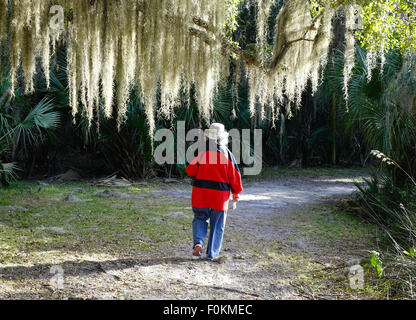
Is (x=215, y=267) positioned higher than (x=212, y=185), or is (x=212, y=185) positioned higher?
(x=212, y=185)

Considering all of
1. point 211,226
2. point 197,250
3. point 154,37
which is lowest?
point 197,250

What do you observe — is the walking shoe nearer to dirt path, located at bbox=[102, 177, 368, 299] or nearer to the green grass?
dirt path, located at bbox=[102, 177, 368, 299]

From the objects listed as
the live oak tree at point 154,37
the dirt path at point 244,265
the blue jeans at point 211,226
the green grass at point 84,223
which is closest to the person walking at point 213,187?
the blue jeans at point 211,226

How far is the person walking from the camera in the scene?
4637mm

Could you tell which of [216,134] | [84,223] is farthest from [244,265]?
[84,223]

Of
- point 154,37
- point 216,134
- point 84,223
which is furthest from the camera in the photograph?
point 84,223

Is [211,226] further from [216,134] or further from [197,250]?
[216,134]

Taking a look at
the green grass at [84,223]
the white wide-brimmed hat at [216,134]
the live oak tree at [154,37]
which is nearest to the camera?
the white wide-brimmed hat at [216,134]

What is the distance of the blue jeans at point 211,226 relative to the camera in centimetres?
465

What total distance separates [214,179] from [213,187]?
0.28 ft

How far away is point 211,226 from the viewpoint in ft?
15.4

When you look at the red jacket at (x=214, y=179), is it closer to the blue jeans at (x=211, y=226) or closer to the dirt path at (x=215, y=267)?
the blue jeans at (x=211, y=226)
